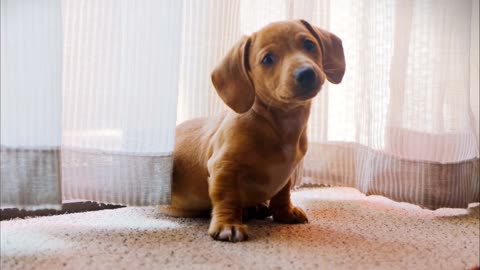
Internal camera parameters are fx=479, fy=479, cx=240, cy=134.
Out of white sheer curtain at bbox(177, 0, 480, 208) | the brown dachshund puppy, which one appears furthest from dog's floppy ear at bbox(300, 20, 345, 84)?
white sheer curtain at bbox(177, 0, 480, 208)

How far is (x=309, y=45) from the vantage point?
114 centimetres

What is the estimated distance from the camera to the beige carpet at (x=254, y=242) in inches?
35.9

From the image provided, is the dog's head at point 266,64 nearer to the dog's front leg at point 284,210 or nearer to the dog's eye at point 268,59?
the dog's eye at point 268,59

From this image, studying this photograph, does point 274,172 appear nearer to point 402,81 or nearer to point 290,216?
point 290,216

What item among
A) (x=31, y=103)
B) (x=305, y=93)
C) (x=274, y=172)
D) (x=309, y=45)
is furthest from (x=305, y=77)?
(x=31, y=103)

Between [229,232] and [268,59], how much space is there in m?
0.41

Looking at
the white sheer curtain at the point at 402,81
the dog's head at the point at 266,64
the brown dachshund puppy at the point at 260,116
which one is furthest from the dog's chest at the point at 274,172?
the white sheer curtain at the point at 402,81

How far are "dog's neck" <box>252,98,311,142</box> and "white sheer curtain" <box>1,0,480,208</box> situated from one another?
230mm

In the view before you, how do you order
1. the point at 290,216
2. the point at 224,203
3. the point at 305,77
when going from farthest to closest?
the point at 290,216 < the point at 224,203 < the point at 305,77

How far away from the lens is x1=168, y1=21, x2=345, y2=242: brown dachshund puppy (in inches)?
42.6

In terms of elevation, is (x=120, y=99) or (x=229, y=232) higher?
(x=120, y=99)

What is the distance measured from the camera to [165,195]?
1.20 metres

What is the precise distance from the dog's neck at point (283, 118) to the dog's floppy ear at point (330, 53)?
116 mm

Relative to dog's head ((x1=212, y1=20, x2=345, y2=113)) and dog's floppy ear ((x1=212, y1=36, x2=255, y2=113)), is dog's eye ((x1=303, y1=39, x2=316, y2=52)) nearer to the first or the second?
dog's head ((x1=212, y1=20, x2=345, y2=113))
